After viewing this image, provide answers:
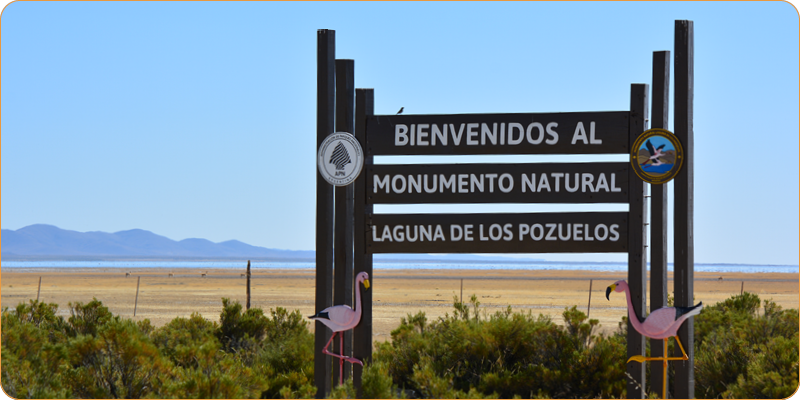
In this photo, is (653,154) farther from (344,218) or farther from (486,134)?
(344,218)

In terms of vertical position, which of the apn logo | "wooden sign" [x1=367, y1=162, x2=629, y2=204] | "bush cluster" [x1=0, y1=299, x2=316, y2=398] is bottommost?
"bush cluster" [x1=0, y1=299, x2=316, y2=398]

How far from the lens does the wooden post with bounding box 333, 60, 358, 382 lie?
22.9 feet

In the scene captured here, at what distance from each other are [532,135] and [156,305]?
25.0 metres

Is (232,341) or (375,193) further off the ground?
(375,193)

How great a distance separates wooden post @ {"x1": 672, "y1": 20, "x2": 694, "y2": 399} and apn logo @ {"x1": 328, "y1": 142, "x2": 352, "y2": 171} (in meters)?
3.30

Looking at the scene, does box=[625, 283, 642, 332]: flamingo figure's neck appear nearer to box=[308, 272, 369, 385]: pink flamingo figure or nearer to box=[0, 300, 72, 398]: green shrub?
box=[308, 272, 369, 385]: pink flamingo figure

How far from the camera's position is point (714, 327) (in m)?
8.43

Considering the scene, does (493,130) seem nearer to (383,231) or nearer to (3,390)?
(383,231)

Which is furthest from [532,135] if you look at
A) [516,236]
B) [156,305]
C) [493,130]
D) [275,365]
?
[156,305]

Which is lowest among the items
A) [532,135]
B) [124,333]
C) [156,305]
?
[156,305]

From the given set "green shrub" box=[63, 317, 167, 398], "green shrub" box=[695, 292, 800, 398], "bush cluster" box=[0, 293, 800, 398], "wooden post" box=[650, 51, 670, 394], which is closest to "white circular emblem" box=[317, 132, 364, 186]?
"bush cluster" box=[0, 293, 800, 398]

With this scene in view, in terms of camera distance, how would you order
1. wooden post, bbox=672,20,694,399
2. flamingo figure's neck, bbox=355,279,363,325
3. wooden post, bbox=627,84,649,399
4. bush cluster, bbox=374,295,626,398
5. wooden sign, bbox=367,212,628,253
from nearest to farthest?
wooden post, bbox=672,20,694,399
wooden post, bbox=627,84,649,399
wooden sign, bbox=367,212,628,253
flamingo figure's neck, bbox=355,279,363,325
bush cluster, bbox=374,295,626,398

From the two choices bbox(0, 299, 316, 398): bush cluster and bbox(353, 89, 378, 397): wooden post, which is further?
bbox(353, 89, 378, 397): wooden post

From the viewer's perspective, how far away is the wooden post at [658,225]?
6.52m
